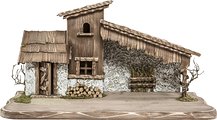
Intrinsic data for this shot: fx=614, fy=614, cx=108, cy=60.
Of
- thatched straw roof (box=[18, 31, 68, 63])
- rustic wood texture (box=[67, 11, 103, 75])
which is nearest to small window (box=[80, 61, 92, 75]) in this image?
rustic wood texture (box=[67, 11, 103, 75])

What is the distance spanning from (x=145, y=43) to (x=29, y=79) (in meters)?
2.89

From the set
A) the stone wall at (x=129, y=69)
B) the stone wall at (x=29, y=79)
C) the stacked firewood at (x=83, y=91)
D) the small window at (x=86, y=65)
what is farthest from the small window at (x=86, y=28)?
the stone wall at (x=29, y=79)

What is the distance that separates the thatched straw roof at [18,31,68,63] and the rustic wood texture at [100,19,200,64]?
105 centimetres

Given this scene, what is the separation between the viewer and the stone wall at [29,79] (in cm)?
1456

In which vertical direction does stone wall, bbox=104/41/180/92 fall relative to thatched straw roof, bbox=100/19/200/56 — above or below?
below

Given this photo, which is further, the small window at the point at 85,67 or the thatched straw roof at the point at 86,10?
the small window at the point at 85,67

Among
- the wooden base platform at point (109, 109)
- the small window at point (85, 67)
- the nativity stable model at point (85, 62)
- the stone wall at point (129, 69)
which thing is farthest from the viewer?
the stone wall at point (129, 69)

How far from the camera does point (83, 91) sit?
1469 centimetres

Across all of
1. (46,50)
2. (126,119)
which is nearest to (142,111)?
(126,119)

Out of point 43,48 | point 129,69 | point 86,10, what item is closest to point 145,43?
point 129,69

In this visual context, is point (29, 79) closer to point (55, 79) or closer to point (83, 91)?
point (55, 79)

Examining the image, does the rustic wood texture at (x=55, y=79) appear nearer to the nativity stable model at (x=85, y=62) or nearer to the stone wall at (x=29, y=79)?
the nativity stable model at (x=85, y=62)

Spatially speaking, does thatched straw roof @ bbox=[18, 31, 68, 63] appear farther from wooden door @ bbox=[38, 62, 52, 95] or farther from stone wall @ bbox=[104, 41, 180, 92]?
stone wall @ bbox=[104, 41, 180, 92]

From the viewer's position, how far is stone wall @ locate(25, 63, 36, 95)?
1456 centimetres
